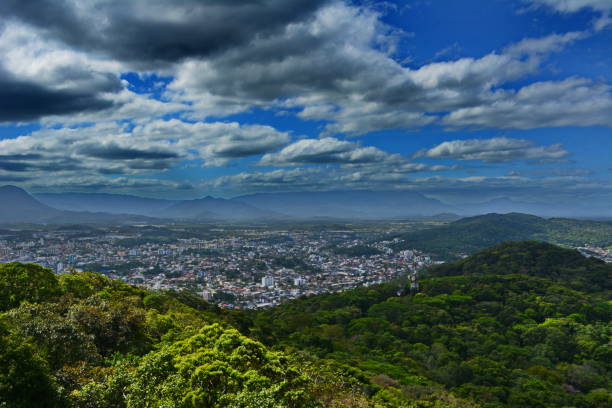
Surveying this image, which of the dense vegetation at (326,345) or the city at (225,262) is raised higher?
the dense vegetation at (326,345)

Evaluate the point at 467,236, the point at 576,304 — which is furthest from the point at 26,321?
the point at 467,236

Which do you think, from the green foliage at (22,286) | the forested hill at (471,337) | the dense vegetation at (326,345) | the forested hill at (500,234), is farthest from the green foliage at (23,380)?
the forested hill at (500,234)

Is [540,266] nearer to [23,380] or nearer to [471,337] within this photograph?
[471,337]

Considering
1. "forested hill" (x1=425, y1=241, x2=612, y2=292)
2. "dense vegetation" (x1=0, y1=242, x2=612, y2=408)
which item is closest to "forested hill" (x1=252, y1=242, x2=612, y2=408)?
"dense vegetation" (x1=0, y1=242, x2=612, y2=408)

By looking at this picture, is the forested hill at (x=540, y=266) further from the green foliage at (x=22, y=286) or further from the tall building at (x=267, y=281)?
the green foliage at (x=22, y=286)

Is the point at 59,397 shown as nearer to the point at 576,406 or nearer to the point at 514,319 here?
the point at 576,406

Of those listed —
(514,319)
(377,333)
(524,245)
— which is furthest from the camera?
(524,245)
